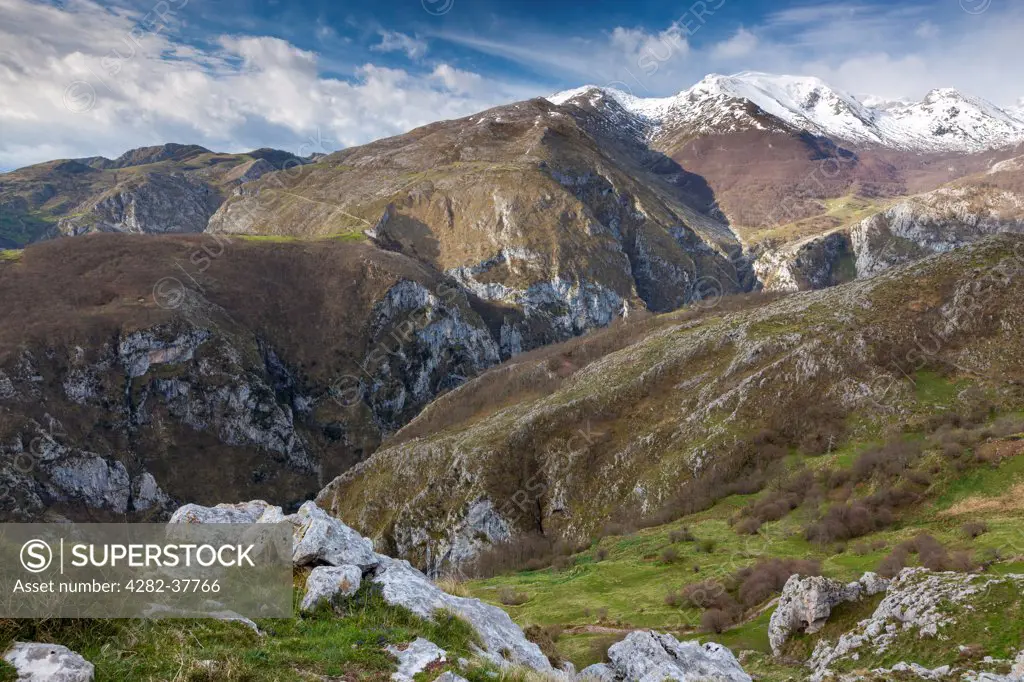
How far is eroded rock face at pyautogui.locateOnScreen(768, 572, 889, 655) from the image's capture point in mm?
21219

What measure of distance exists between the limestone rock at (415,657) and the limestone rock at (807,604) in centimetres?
1655

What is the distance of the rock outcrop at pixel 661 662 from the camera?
15773 mm

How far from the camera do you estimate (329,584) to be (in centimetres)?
1338

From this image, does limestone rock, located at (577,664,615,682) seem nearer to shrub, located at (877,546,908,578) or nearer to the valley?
the valley

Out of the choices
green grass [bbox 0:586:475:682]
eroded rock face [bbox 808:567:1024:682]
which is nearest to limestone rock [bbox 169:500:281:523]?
A: green grass [bbox 0:586:475:682]

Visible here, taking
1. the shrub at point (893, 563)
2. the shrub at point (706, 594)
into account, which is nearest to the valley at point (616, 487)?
the shrub at point (706, 594)

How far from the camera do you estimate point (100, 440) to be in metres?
146

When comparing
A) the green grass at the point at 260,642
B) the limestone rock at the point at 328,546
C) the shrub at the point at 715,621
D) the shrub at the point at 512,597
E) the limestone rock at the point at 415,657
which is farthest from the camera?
the shrub at the point at 512,597

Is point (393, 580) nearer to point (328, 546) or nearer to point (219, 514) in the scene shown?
point (328, 546)

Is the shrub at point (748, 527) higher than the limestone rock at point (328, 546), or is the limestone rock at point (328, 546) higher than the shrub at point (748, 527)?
the limestone rock at point (328, 546)

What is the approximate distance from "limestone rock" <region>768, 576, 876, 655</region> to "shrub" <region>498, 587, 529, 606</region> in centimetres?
1795

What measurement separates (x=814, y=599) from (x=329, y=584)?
18047mm

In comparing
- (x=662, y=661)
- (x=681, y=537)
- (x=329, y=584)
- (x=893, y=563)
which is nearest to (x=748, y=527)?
(x=681, y=537)

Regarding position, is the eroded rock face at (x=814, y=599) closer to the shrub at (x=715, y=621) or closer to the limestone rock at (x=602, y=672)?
the shrub at (x=715, y=621)
